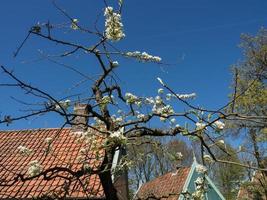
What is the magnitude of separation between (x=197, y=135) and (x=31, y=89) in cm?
211

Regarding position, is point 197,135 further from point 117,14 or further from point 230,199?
point 230,199

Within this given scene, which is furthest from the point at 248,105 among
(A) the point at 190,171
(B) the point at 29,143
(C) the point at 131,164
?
(C) the point at 131,164

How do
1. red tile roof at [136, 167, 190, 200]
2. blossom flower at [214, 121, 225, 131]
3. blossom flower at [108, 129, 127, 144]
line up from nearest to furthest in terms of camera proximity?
blossom flower at [108, 129, 127, 144] → blossom flower at [214, 121, 225, 131] → red tile roof at [136, 167, 190, 200]

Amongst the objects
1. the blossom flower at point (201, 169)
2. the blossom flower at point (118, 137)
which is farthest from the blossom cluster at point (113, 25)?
the blossom flower at point (201, 169)

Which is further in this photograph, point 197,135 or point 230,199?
point 230,199

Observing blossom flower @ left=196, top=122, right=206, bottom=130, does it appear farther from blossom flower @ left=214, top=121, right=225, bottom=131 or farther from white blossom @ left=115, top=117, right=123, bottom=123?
white blossom @ left=115, top=117, right=123, bottom=123

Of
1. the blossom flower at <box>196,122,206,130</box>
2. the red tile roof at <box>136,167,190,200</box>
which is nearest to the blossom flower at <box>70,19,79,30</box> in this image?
the blossom flower at <box>196,122,206,130</box>

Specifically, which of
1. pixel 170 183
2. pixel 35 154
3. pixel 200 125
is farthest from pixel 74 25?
pixel 170 183

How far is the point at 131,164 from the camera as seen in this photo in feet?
23.8

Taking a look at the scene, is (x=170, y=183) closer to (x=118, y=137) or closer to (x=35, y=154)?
(x=35, y=154)

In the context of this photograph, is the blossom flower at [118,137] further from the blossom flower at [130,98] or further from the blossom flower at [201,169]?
the blossom flower at [201,169]

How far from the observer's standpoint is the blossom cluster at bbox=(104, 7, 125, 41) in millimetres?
5984

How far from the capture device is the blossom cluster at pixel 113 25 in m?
5.98

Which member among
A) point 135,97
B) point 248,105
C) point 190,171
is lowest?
point 135,97
